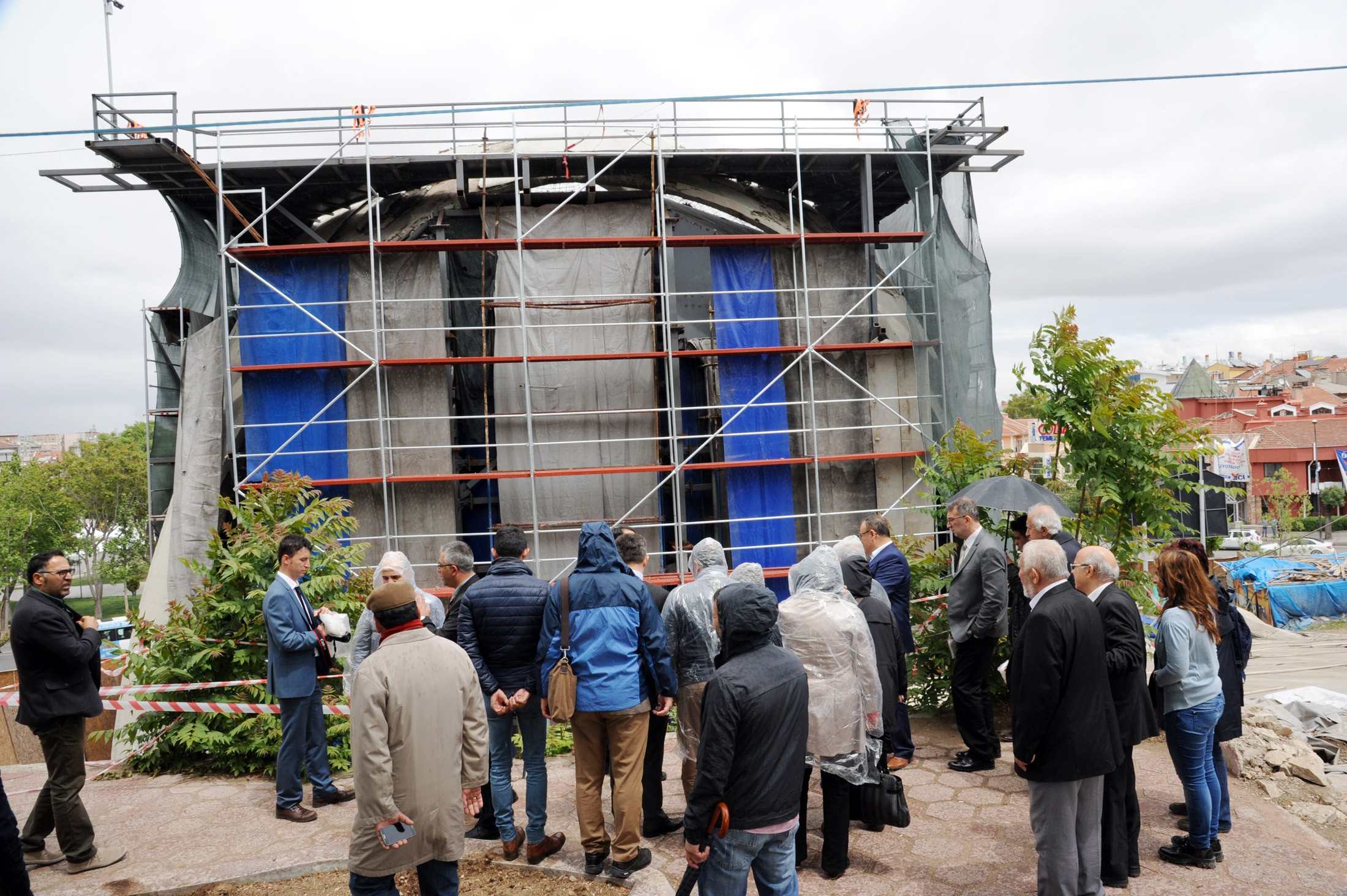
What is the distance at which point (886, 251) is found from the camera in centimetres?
1418

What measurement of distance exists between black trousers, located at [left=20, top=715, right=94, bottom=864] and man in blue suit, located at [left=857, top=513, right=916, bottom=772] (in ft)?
15.5

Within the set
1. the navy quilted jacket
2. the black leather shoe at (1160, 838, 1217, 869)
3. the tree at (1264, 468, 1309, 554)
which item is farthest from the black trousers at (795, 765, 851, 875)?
the tree at (1264, 468, 1309, 554)

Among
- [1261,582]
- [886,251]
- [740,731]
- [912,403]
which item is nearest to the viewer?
[740,731]

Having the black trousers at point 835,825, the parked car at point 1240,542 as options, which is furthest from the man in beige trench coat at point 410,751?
the parked car at point 1240,542

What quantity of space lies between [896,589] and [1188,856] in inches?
83.9

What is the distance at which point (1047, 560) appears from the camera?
12.2ft

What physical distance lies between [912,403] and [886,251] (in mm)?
2836

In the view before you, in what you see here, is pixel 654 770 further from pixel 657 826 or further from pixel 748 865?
pixel 748 865

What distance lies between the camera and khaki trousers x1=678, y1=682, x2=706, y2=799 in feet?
14.9

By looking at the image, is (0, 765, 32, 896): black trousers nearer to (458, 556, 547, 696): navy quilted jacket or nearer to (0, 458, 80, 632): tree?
(458, 556, 547, 696): navy quilted jacket

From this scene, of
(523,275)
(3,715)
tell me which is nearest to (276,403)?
(523,275)

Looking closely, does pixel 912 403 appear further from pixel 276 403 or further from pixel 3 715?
pixel 3 715

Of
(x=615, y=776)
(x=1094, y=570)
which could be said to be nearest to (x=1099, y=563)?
(x=1094, y=570)

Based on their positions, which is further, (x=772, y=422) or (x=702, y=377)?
(x=702, y=377)
